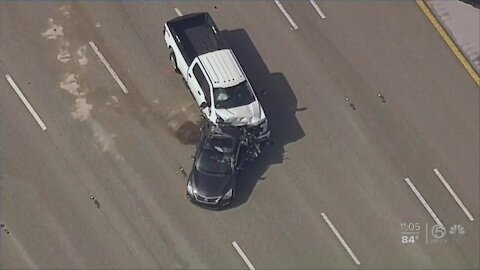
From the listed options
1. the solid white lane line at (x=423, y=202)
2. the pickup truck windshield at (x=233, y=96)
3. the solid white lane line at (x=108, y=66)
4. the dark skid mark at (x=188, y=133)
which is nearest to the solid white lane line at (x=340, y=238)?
the solid white lane line at (x=423, y=202)

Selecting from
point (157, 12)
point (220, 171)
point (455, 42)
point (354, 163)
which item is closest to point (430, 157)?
point (354, 163)

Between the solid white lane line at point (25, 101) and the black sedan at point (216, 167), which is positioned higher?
the solid white lane line at point (25, 101)

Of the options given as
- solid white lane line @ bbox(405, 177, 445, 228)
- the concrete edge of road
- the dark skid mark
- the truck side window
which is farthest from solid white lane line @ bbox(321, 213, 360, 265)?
the concrete edge of road

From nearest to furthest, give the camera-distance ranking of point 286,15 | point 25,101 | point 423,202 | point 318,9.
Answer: point 25,101, point 423,202, point 286,15, point 318,9

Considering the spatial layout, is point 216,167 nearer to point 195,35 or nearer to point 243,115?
point 243,115

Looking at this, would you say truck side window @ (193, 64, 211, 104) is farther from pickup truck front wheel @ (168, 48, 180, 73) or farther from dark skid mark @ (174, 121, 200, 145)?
dark skid mark @ (174, 121, 200, 145)

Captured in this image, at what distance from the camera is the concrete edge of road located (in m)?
26.5

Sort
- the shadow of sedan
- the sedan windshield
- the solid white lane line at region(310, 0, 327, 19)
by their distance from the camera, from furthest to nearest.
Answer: the solid white lane line at region(310, 0, 327, 19) < the shadow of sedan < the sedan windshield

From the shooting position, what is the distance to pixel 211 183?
23156 mm

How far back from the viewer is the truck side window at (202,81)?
23641 millimetres

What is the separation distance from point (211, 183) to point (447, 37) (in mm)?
11377

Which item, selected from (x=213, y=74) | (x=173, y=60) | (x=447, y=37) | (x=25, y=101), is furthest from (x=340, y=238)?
(x=25, y=101)

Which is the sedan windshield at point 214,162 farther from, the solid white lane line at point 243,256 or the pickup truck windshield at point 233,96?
the solid white lane line at point 243,256

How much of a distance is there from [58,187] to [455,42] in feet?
53.1
